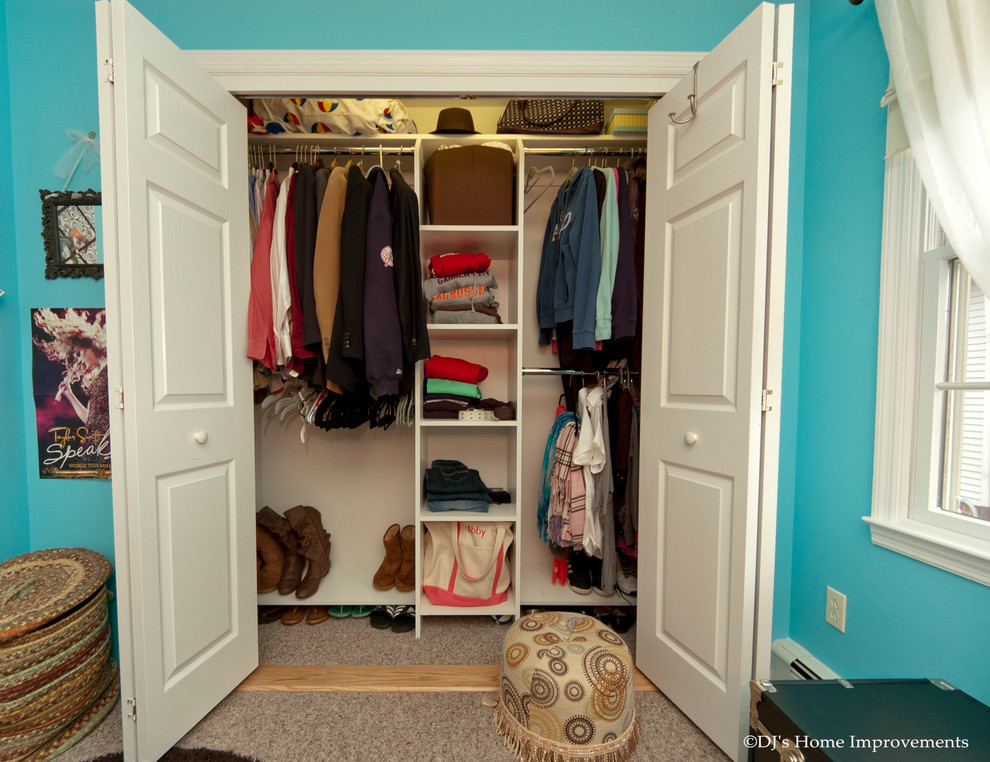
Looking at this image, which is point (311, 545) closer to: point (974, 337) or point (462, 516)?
point (462, 516)

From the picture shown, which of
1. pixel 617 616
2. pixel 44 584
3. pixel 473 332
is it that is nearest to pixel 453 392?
pixel 473 332

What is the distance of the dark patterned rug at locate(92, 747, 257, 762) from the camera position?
124 centimetres

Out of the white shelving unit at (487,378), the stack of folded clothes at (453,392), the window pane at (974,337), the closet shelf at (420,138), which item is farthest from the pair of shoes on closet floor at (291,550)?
the window pane at (974,337)

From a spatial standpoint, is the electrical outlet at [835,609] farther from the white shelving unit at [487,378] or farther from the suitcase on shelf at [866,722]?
the white shelving unit at [487,378]

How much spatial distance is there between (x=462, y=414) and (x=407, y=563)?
781 millimetres

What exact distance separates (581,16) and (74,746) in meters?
2.81

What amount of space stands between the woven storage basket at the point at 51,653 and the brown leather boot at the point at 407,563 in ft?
3.30

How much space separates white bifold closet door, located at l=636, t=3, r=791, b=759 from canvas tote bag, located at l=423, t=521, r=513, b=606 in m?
0.58

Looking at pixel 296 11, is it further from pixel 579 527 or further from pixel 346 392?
pixel 579 527

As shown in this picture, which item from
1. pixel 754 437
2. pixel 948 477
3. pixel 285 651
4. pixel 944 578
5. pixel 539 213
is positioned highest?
pixel 539 213

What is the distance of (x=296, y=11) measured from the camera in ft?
5.01

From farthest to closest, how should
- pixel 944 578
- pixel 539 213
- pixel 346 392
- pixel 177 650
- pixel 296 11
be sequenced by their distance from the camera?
pixel 539 213
pixel 346 392
pixel 296 11
pixel 177 650
pixel 944 578

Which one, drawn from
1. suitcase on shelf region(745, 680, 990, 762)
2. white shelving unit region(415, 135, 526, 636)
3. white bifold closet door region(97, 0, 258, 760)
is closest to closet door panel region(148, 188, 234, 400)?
white bifold closet door region(97, 0, 258, 760)

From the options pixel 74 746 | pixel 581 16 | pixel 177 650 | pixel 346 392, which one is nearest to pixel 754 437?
pixel 346 392
